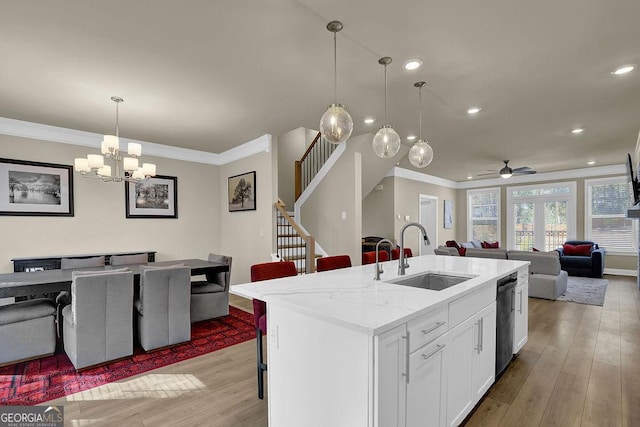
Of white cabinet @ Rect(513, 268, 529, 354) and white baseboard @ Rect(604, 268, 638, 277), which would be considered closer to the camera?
white cabinet @ Rect(513, 268, 529, 354)

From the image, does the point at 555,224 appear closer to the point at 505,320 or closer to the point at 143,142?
the point at 505,320

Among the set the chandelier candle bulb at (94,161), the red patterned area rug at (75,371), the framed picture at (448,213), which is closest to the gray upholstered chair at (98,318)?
the red patterned area rug at (75,371)

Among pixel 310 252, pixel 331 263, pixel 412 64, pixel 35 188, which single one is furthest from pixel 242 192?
pixel 412 64

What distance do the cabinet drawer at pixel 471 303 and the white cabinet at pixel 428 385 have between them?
161 millimetres

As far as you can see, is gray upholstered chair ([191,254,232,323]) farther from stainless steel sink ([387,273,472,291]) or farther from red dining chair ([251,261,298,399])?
stainless steel sink ([387,273,472,291])

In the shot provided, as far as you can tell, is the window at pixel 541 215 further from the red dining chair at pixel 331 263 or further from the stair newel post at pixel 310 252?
the red dining chair at pixel 331 263

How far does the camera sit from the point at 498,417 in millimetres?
2059

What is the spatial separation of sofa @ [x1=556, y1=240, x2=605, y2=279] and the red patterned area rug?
7.53 m

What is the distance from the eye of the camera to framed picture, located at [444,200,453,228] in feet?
31.0

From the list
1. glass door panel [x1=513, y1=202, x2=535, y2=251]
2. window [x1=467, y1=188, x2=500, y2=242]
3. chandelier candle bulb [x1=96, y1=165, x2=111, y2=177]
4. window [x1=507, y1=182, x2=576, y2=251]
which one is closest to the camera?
chandelier candle bulb [x1=96, y1=165, x2=111, y2=177]

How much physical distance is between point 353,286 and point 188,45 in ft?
7.09

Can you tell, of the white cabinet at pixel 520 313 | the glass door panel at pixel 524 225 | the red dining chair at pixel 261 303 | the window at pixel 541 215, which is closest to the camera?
the red dining chair at pixel 261 303

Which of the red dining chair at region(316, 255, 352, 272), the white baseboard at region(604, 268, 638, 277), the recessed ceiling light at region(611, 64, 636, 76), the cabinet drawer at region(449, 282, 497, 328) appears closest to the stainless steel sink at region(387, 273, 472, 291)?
the cabinet drawer at region(449, 282, 497, 328)

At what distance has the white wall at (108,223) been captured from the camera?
4.15m
